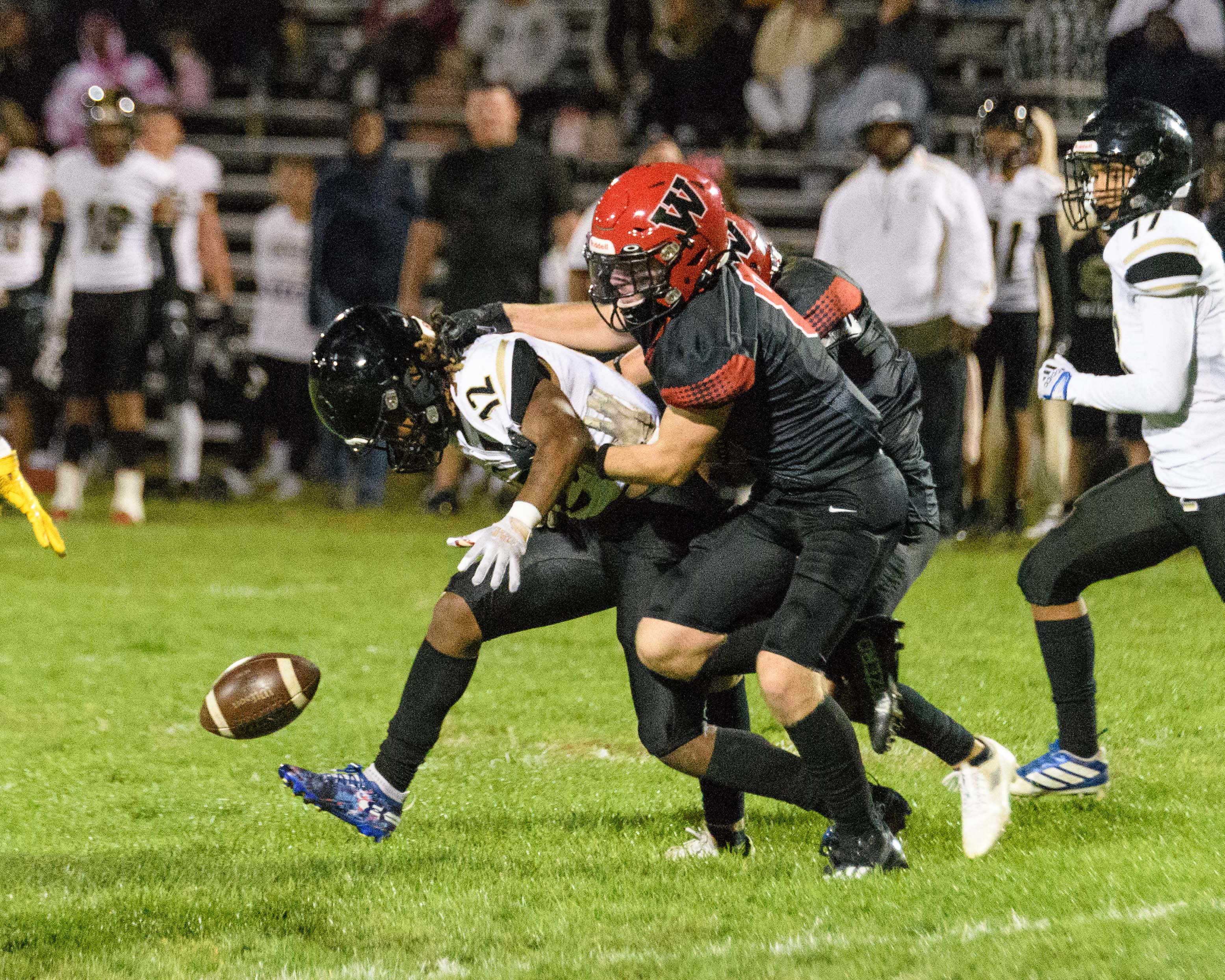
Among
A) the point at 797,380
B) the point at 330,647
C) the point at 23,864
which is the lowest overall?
the point at 330,647

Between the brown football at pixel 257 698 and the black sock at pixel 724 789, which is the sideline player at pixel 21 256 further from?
the black sock at pixel 724 789

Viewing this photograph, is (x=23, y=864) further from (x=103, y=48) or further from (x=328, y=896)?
(x=103, y=48)

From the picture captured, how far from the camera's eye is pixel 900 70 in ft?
38.7

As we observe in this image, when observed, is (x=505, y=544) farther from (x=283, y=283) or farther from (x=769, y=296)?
(x=283, y=283)

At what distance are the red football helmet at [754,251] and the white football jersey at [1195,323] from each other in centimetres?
92

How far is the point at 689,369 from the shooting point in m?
3.79

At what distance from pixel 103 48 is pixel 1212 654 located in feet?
38.3

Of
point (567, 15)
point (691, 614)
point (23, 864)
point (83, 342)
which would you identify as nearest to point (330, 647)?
point (23, 864)

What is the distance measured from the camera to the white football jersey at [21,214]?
37.6 feet

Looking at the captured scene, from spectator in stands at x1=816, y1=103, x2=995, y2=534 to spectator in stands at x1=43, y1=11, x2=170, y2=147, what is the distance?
7786mm

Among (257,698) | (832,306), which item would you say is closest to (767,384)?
(832,306)

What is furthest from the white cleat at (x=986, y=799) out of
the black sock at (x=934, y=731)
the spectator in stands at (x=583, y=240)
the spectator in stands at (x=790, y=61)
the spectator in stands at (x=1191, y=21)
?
the spectator in stands at (x=790, y=61)

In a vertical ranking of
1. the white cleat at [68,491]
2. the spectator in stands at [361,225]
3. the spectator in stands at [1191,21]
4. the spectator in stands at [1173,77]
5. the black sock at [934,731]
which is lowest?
the white cleat at [68,491]

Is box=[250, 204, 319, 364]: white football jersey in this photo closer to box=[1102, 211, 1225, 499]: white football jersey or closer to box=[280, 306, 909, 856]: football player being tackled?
box=[280, 306, 909, 856]: football player being tackled
